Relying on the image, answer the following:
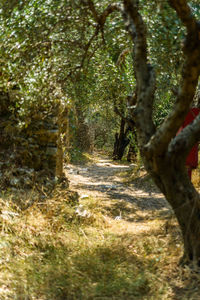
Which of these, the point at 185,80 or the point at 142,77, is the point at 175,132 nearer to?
the point at 185,80

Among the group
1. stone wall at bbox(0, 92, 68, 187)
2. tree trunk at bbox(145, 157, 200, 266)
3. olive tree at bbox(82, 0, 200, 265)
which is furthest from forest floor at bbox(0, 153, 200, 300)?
stone wall at bbox(0, 92, 68, 187)

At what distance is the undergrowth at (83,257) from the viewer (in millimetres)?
3598

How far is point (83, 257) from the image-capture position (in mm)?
4383

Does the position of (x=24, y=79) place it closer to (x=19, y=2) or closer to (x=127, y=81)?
(x=19, y=2)

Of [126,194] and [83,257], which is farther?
[126,194]

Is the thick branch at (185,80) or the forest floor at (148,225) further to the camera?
the forest floor at (148,225)

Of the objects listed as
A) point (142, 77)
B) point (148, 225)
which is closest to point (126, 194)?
point (148, 225)

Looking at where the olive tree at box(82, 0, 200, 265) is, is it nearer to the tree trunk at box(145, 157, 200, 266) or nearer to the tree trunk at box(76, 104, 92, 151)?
the tree trunk at box(145, 157, 200, 266)

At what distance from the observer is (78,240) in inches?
192

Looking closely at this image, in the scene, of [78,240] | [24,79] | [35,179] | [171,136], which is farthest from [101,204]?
[171,136]

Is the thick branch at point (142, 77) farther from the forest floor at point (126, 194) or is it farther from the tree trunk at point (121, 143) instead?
the tree trunk at point (121, 143)

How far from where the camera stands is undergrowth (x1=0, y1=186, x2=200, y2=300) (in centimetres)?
360

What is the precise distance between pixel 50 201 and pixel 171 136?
2.82 meters

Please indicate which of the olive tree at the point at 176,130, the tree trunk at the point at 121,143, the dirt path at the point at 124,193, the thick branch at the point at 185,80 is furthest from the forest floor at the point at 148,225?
the tree trunk at the point at 121,143
